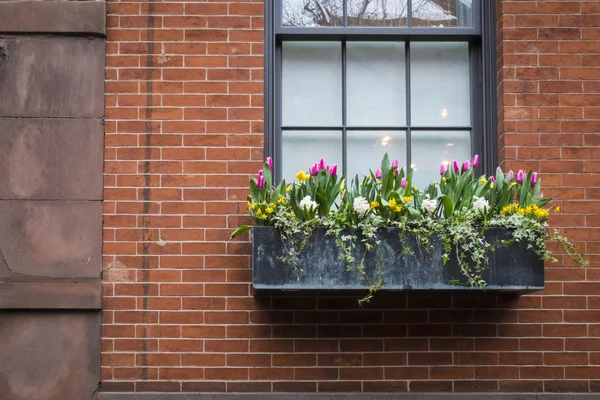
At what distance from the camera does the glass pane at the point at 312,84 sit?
558 cm

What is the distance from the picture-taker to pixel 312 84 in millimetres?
5617

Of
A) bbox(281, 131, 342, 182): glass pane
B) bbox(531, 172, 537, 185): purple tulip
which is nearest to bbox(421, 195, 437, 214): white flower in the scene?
bbox(531, 172, 537, 185): purple tulip

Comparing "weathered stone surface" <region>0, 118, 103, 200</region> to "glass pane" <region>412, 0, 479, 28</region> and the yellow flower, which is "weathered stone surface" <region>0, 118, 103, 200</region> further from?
"glass pane" <region>412, 0, 479, 28</region>

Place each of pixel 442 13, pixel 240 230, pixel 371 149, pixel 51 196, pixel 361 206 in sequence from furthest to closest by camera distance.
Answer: pixel 442 13, pixel 371 149, pixel 51 196, pixel 240 230, pixel 361 206

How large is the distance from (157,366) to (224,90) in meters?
1.86

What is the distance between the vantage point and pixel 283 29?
5559mm

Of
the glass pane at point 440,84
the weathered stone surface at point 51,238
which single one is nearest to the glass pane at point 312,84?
the glass pane at point 440,84

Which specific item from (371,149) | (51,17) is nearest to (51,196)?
(51,17)

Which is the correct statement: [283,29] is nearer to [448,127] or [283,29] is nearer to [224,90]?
[224,90]

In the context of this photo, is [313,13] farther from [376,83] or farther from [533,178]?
[533,178]

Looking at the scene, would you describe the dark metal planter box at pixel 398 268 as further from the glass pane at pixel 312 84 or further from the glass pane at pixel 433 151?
the glass pane at pixel 312 84

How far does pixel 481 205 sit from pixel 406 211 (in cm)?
45

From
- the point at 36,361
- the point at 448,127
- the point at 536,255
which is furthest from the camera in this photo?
the point at 448,127

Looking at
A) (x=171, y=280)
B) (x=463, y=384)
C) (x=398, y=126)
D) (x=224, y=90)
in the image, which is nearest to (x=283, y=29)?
(x=224, y=90)
